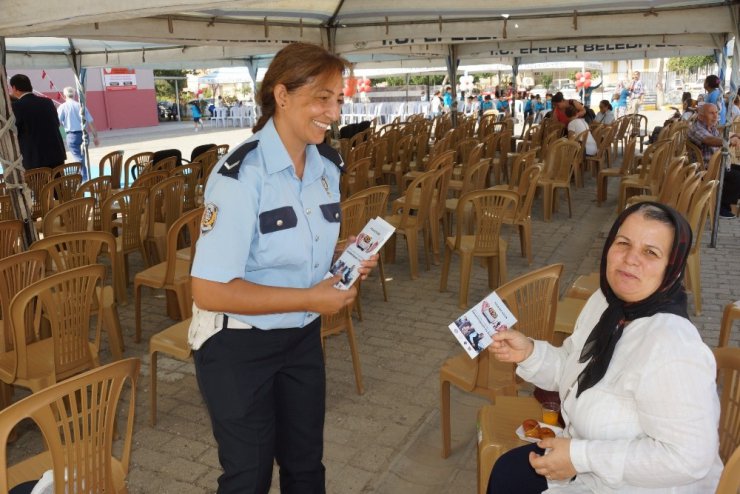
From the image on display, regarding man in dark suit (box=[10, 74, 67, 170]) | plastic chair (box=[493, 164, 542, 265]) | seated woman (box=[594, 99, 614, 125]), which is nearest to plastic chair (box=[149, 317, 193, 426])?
plastic chair (box=[493, 164, 542, 265])

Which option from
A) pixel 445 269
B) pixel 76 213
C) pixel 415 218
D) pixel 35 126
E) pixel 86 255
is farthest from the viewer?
Result: pixel 35 126

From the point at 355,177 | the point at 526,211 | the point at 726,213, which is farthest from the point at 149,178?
the point at 726,213

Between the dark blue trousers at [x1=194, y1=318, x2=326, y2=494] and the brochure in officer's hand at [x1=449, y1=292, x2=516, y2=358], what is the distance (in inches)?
19.2

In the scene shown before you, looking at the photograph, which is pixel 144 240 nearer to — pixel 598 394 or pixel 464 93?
pixel 598 394

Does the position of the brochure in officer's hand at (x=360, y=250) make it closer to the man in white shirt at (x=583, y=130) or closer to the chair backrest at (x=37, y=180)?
the chair backrest at (x=37, y=180)

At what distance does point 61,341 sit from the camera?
3086 millimetres

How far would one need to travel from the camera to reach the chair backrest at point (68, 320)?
2.87m

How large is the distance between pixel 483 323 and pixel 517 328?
0.78 metres

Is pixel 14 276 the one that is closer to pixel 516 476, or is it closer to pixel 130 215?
pixel 130 215

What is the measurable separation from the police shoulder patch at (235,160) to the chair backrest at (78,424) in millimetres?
712

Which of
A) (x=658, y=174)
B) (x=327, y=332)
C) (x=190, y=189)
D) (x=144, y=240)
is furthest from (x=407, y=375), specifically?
(x=658, y=174)

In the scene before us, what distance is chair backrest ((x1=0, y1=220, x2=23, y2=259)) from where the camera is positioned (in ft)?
13.5

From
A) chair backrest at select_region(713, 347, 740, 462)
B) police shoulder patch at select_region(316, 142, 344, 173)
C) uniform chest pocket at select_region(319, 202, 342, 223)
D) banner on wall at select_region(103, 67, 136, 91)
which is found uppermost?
banner on wall at select_region(103, 67, 136, 91)

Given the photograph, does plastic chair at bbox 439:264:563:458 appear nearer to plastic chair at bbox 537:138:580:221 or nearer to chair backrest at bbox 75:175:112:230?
chair backrest at bbox 75:175:112:230
